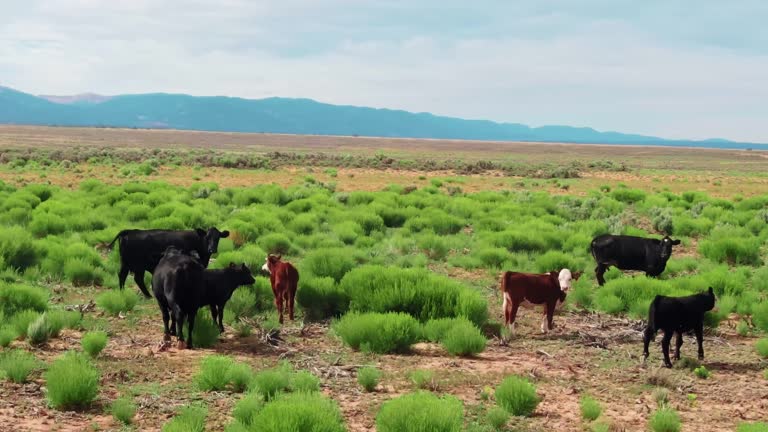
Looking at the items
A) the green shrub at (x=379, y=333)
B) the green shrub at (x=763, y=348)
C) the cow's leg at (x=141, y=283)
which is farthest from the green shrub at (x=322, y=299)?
the green shrub at (x=763, y=348)

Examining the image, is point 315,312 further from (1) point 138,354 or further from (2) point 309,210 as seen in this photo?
(2) point 309,210

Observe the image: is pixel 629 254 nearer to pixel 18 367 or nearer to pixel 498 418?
pixel 498 418

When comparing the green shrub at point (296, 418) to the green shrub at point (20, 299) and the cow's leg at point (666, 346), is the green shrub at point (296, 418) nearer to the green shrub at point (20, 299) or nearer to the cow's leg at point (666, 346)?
the cow's leg at point (666, 346)

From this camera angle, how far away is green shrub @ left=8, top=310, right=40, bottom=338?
885 centimetres

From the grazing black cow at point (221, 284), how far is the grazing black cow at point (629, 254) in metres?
7.64

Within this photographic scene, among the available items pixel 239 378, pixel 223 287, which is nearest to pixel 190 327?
pixel 223 287

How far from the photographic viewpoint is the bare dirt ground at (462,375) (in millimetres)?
6605

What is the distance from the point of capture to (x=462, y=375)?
796 cm

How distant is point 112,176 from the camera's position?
40.8 metres

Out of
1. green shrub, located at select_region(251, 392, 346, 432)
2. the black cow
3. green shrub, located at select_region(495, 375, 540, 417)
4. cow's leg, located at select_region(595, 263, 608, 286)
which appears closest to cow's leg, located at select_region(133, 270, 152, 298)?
the black cow

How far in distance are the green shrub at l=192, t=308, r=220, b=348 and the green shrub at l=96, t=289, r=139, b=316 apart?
198 cm

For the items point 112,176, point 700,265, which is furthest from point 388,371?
point 112,176

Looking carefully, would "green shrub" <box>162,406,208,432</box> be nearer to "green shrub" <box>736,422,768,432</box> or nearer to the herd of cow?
the herd of cow

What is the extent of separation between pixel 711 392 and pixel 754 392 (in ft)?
1.64
